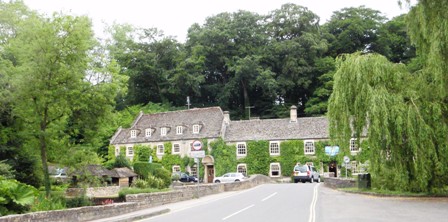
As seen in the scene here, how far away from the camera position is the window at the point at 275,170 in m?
56.6

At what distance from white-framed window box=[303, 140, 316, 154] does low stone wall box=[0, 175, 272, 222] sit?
77.0ft

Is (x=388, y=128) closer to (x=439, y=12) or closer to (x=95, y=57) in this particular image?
(x=439, y=12)

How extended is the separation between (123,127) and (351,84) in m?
53.0

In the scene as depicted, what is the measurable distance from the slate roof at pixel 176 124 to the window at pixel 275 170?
7857mm

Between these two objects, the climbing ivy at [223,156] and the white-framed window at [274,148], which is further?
the climbing ivy at [223,156]

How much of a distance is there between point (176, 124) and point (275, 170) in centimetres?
1529

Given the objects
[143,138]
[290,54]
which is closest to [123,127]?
[143,138]

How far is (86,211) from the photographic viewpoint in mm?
15711

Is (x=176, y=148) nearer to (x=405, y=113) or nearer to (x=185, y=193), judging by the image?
(x=185, y=193)

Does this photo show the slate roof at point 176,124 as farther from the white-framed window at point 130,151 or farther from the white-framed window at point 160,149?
the white-framed window at point 130,151

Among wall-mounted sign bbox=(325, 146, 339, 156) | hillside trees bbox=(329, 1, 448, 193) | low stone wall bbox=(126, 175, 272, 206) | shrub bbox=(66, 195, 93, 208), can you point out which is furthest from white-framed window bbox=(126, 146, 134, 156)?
hillside trees bbox=(329, 1, 448, 193)

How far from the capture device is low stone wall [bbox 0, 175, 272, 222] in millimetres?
13725

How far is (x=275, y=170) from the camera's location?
56750 mm

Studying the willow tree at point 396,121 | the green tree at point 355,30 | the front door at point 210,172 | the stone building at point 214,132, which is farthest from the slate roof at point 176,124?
the willow tree at point 396,121
